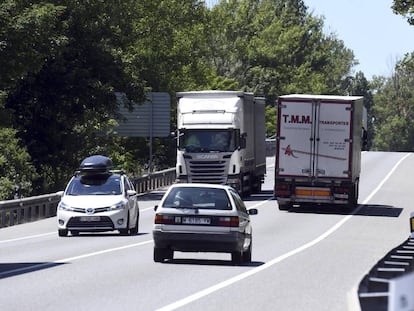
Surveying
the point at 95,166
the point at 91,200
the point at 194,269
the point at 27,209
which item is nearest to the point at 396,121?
the point at 27,209

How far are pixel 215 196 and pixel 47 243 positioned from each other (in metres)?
7.17

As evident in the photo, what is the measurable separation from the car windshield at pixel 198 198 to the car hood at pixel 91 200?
25.9 feet

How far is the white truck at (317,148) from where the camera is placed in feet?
128

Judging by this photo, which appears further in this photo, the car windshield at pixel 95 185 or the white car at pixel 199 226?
the car windshield at pixel 95 185

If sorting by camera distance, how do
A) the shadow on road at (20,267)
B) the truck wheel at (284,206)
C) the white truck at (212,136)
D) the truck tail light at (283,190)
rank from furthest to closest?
the white truck at (212,136) < the truck wheel at (284,206) < the truck tail light at (283,190) < the shadow on road at (20,267)

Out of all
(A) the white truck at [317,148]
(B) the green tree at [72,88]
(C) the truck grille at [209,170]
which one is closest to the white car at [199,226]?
(A) the white truck at [317,148]

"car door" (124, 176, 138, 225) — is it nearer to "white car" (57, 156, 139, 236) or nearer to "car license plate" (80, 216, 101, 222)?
"white car" (57, 156, 139, 236)

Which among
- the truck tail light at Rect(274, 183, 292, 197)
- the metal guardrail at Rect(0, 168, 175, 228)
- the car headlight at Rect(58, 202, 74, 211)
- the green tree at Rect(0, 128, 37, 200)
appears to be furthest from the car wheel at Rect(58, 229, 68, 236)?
the green tree at Rect(0, 128, 37, 200)

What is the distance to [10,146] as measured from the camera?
4722cm

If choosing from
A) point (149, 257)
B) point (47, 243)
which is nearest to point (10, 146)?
point (47, 243)

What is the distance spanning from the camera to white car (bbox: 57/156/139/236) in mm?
28188

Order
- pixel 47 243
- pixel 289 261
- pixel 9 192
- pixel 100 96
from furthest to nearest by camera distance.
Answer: pixel 100 96 < pixel 9 192 < pixel 47 243 < pixel 289 261

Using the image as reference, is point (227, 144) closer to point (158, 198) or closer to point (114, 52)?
point (158, 198)

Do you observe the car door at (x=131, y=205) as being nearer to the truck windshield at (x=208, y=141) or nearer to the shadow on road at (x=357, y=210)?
the shadow on road at (x=357, y=210)
